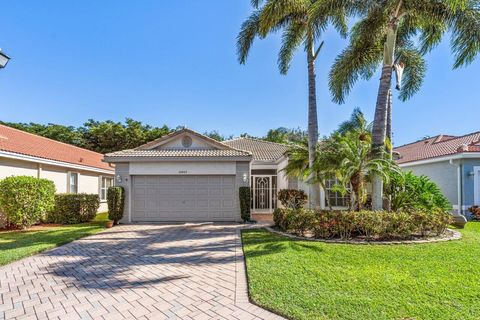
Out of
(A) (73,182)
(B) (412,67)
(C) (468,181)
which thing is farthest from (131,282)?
(C) (468,181)

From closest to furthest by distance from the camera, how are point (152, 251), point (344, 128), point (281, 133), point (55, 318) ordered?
point (55, 318) → point (152, 251) → point (344, 128) → point (281, 133)

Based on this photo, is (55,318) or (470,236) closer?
(55,318)

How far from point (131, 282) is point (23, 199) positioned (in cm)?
988

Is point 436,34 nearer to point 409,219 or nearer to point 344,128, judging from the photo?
point 409,219

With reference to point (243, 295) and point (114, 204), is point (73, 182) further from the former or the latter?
point (243, 295)

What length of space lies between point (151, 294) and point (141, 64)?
1705 centimetres

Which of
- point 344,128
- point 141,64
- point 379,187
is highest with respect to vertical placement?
point 141,64

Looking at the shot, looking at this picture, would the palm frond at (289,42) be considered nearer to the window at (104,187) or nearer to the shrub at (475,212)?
the shrub at (475,212)

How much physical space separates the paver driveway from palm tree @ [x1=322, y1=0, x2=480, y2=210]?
7234 mm

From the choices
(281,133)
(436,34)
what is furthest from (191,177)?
(281,133)

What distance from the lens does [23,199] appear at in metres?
12.1

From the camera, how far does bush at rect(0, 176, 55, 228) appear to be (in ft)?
39.1

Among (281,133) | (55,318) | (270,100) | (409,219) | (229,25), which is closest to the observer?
(55,318)

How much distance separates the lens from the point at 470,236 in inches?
388
